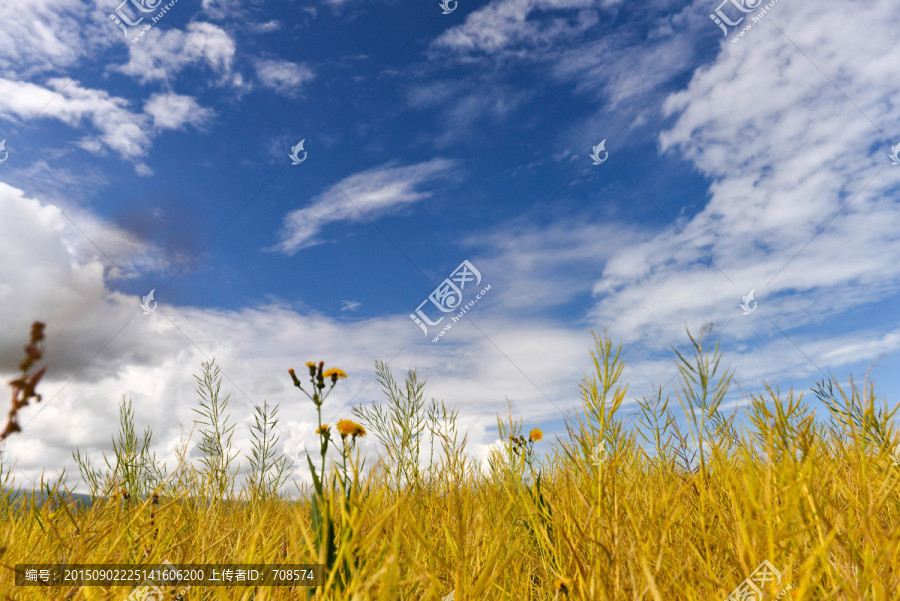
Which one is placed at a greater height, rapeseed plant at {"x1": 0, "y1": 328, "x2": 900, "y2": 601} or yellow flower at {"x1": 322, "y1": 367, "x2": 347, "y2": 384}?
yellow flower at {"x1": 322, "y1": 367, "x2": 347, "y2": 384}

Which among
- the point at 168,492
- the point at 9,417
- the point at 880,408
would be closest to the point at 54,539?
the point at 168,492

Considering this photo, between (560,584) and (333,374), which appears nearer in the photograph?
(560,584)

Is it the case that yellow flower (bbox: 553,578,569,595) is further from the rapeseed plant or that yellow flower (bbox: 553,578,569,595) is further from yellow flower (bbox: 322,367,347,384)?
yellow flower (bbox: 322,367,347,384)

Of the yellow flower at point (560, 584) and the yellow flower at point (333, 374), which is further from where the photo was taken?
the yellow flower at point (333, 374)

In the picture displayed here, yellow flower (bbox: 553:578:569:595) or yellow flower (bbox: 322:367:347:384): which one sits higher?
yellow flower (bbox: 322:367:347:384)

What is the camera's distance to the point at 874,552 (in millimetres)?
1426

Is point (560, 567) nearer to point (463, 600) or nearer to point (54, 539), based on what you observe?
point (463, 600)

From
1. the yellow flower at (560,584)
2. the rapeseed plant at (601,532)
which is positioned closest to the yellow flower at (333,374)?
the rapeseed plant at (601,532)

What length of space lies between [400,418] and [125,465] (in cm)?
248

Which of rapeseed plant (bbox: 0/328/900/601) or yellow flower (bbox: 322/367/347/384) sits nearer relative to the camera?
rapeseed plant (bbox: 0/328/900/601)

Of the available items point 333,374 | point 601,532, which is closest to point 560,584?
point 601,532

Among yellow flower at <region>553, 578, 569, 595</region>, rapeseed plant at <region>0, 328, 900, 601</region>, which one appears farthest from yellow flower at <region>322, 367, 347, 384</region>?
yellow flower at <region>553, 578, 569, 595</region>

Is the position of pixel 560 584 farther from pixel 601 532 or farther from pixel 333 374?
pixel 333 374

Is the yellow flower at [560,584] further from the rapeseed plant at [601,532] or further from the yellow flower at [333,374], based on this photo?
the yellow flower at [333,374]
